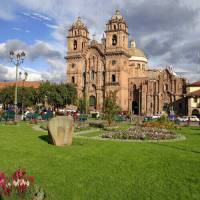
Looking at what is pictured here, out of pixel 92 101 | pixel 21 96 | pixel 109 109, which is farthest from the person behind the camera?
pixel 92 101

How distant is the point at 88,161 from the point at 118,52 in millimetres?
63121

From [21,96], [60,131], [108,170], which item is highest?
[21,96]

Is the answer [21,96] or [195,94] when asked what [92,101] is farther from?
[195,94]

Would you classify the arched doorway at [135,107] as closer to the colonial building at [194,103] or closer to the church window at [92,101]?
the church window at [92,101]

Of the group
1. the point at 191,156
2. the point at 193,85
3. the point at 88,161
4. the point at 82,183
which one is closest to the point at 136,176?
the point at 82,183

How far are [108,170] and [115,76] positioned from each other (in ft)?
210

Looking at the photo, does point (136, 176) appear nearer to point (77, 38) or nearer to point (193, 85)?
point (193, 85)

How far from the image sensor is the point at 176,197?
7.92m

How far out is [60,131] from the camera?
16.5 m

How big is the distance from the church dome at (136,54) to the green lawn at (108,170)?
2843 inches

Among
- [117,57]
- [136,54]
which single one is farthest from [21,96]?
[136,54]

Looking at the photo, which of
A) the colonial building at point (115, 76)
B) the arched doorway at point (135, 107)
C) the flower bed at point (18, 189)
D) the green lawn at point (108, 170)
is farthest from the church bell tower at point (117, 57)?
the flower bed at point (18, 189)

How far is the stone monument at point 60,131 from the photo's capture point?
1636cm

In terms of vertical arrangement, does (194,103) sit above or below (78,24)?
below
